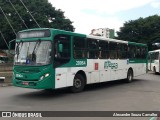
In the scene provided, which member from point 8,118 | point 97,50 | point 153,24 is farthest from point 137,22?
point 8,118

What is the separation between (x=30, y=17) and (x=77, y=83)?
3884cm

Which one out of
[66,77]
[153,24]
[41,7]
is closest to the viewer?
[66,77]

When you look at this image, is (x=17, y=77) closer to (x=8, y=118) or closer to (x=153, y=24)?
(x=8, y=118)

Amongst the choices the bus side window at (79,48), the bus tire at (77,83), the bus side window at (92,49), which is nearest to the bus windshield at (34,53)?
the bus side window at (79,48)

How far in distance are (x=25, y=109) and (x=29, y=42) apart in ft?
13.4

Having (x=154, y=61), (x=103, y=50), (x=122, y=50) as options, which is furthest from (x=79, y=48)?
(x=154, y=61)

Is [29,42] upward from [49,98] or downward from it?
upward

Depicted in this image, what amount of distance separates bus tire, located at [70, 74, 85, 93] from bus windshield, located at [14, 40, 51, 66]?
7.80 ft

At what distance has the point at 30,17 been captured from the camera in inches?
2030

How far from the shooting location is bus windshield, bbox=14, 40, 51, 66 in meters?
12.5

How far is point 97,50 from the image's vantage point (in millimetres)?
16312

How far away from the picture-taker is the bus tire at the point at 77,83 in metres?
14.3

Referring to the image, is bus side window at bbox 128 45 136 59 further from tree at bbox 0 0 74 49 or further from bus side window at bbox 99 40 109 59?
tree at bbox 0 0 74 49

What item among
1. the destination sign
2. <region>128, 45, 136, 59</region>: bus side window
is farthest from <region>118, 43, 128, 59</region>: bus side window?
the destination sign
